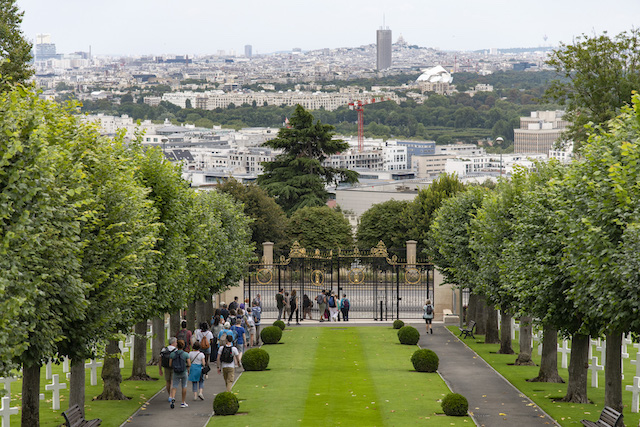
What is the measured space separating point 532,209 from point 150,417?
1042cm

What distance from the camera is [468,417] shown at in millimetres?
→ 21281

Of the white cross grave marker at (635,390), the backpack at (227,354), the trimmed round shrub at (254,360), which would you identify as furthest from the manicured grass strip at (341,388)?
the white cross grave marker at (635,390)

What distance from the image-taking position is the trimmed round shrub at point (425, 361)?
27562 mm

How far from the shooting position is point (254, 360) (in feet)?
91.7

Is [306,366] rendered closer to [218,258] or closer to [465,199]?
[218,258]

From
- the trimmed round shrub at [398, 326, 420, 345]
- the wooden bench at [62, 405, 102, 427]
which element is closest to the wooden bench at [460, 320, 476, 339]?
the trimmed round shrub at [398, 326, 420, 345]

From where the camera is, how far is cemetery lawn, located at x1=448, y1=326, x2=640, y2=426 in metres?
21.1

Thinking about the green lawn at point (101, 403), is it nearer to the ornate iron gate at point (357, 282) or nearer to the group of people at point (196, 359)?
the group of people at point (196, 359)

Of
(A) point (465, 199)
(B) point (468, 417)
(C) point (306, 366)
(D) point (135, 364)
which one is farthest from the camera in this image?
(A) point (465, 199)

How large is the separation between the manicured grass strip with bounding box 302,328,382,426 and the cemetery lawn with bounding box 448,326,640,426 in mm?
2845

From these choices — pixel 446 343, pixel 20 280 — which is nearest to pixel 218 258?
pixel 446 343

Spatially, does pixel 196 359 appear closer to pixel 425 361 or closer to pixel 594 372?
pixel 425 361

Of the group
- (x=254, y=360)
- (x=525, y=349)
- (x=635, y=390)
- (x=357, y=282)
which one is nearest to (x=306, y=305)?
(x=357, y=282)

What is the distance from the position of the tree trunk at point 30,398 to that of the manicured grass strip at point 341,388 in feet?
19.5
